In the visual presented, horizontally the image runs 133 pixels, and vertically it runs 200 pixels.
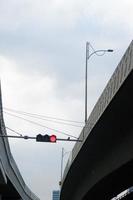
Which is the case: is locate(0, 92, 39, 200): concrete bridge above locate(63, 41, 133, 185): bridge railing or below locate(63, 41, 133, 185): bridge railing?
below

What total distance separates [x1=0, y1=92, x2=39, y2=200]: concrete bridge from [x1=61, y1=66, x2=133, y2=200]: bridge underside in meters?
5.55

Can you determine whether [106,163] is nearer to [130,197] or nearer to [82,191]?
[82,191]

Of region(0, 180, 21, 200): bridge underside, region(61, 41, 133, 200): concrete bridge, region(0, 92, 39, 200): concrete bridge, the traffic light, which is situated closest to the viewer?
region(61, 41, 133, 200): concrete bridge

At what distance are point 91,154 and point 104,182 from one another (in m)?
5.15

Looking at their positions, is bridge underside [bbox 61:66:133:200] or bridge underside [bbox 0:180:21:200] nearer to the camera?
bridge underside [bbox 61:66:133:200]

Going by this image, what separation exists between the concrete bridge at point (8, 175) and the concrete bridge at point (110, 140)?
5.52 metres

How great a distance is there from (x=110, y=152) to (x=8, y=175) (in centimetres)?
2485

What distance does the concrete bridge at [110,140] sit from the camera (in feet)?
72.1

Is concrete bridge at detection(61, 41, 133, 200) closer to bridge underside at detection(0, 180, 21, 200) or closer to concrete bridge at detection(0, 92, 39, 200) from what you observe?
concrete bridge at detection(0, 92, 39, 200)

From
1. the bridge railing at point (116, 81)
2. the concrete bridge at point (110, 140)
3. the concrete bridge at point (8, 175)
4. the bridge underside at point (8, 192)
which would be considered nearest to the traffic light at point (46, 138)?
the concrete bridge at point (110, 140)

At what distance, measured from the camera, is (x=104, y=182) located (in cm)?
3909

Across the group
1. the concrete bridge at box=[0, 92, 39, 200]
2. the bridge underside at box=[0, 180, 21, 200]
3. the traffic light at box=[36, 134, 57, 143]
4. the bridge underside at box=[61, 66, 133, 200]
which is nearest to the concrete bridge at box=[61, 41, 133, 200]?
the bridge underside at box=[61, 66, 133, 200]

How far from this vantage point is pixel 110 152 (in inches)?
1204

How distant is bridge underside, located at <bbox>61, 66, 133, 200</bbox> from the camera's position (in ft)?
78.1
